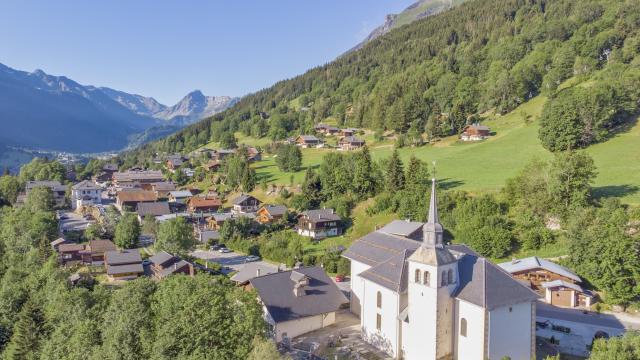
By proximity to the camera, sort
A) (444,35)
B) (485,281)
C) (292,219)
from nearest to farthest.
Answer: (485,281) < (292,219) < (444,35)

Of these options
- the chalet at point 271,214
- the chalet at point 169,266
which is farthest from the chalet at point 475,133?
the chalet at point 169,266

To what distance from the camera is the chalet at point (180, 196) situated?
9456cm

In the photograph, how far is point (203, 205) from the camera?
87938 millimetres

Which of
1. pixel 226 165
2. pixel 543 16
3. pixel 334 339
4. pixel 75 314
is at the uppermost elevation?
pixel 543 16

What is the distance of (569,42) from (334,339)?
105365 mm

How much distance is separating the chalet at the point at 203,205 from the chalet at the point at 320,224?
27478mm

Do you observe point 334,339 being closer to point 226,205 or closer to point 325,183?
point 325,183

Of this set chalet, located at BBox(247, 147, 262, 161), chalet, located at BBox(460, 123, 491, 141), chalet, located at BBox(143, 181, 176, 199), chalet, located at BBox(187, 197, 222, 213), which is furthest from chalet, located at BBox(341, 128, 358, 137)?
chalet, located at BBox(143, 181, 176, 199)

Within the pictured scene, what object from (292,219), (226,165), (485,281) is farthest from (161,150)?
(485,281)

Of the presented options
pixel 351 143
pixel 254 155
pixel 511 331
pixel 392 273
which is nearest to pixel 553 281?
pixel 511 331

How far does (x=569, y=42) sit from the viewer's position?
354 feet

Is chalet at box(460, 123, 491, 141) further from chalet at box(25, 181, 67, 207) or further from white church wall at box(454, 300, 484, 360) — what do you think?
chalet at box(25, 181, 67, 207)

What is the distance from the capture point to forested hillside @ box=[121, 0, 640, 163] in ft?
334

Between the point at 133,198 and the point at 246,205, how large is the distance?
2724cm
